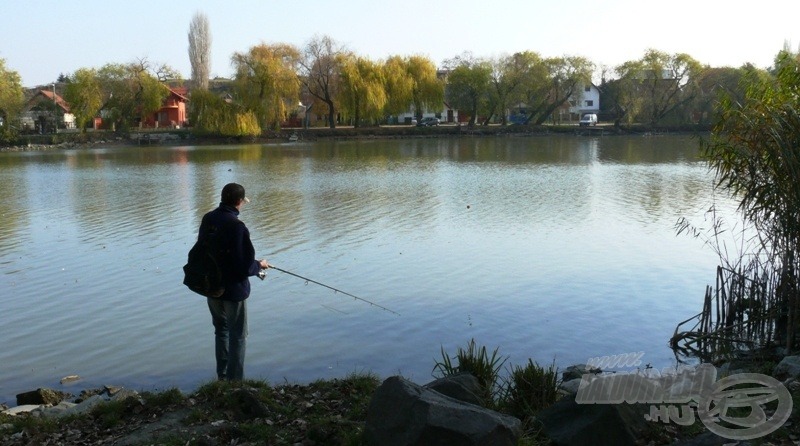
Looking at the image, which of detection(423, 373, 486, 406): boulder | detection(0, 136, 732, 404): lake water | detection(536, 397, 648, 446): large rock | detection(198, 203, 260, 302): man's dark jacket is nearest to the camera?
detection(536, 397, 648, 446): large rock

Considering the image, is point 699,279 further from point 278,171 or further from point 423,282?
point 278,171

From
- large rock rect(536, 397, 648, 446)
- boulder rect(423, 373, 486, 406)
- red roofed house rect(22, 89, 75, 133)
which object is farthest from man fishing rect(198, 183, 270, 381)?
red roofed house rect(22, 89, 75, 133)

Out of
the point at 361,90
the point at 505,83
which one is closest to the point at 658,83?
the point at 505,83

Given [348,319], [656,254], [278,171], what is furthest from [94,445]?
[278,171]

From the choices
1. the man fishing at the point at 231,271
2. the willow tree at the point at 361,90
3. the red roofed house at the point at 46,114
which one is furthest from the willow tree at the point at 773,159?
the red roofed house at the point at 46,114

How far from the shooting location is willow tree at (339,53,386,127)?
77.9 metres

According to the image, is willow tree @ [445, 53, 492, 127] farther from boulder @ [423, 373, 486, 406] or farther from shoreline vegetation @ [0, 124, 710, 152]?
boulder @ [423, 373, 486, 406]

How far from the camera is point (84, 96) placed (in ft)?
256

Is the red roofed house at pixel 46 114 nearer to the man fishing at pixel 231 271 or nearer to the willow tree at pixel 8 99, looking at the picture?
the willow tree at pixel 8 99

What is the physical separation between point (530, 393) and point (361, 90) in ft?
237

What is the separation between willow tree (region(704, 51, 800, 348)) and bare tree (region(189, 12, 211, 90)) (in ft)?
330

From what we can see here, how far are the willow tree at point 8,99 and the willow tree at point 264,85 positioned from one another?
65.2 feet

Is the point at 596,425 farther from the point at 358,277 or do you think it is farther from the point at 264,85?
the point at 264,85

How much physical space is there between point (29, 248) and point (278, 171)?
70.1ft
